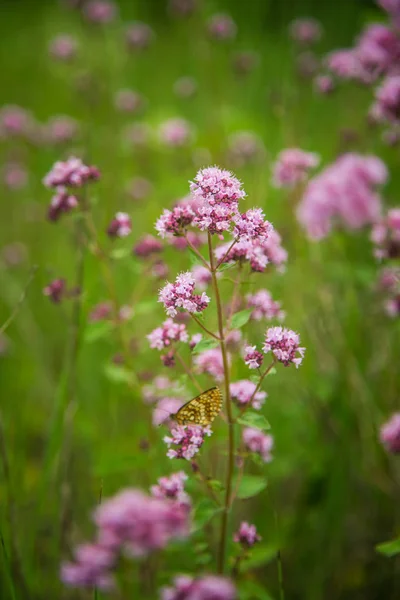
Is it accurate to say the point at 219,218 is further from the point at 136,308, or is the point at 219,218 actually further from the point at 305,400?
the point at 305,400

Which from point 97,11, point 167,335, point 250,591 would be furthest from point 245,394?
point 97,11

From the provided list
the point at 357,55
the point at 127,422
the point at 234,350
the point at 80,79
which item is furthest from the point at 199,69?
the point at 234,350

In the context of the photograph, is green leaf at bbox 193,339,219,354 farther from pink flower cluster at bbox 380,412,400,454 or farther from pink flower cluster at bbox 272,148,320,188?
pink flower cluster at bbox 272,148,320,188

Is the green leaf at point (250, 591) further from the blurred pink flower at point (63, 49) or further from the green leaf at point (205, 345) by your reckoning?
the blurred pink flower at point (63, 49)

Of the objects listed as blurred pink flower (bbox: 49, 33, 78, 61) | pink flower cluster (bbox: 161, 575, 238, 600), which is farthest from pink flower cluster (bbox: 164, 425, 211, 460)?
blurred pink flower (bbox: 49, 33, 78, 61)

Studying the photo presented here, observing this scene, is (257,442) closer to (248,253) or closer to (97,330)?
(248,253)
